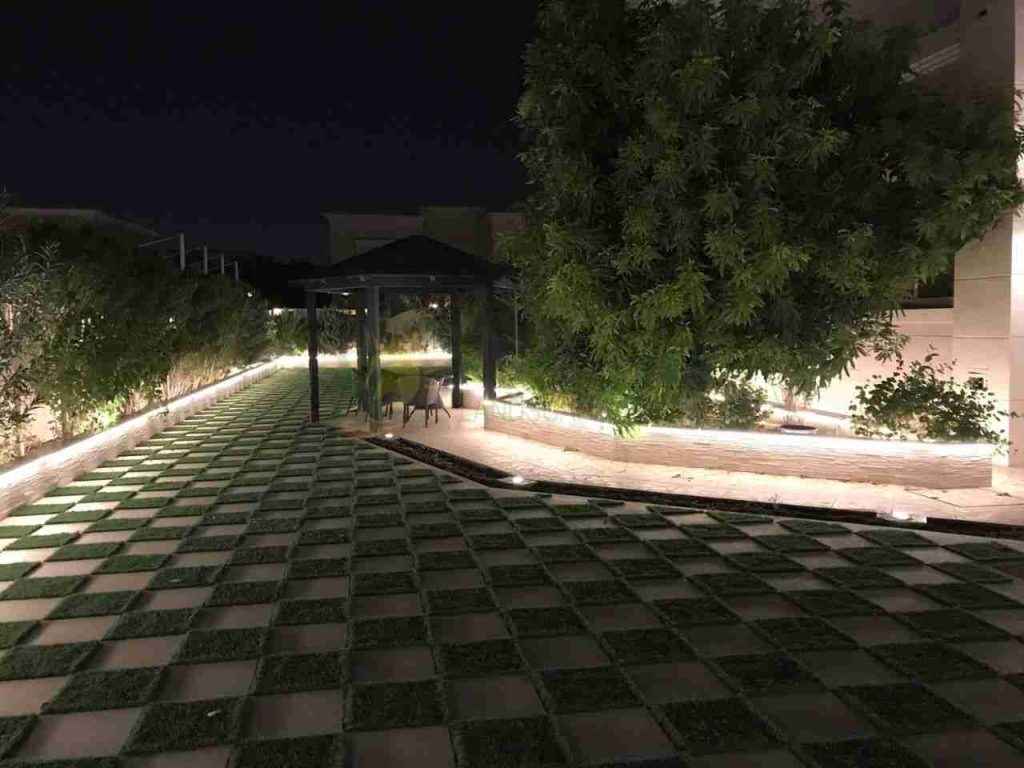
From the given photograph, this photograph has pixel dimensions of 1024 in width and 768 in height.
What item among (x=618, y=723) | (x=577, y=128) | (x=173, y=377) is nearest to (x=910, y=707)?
(x=618, y=723)

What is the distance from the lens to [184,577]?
4484 millimetres

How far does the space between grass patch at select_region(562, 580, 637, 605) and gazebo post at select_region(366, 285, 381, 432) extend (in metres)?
6.45

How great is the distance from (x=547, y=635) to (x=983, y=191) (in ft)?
18.4

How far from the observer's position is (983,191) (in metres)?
6.66

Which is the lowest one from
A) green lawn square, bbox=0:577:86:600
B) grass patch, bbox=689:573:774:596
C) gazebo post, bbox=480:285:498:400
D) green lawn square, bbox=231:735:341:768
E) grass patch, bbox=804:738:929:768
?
grass patch, bbox=804:738:929:768

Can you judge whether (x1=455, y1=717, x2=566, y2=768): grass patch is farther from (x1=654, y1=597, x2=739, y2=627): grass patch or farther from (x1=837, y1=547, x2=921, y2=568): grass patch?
(x1=837, y1=547, x2=921, y2=568): grass patch

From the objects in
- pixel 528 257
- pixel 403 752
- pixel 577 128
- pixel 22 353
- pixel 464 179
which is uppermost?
pixel 464 179

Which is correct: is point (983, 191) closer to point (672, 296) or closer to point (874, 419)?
point (874, 419)

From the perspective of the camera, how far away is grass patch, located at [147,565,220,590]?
14.3 ft

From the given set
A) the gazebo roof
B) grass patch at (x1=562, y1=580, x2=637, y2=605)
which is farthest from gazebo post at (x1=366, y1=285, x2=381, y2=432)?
grass patch at (x1=562, y1=580, x2=637, y2=605)

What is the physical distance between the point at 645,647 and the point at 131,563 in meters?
3.14

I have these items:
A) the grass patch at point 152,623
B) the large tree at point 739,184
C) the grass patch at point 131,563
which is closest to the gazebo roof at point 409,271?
the large tree at point 739,184

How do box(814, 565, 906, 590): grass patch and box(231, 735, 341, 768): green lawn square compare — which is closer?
box(231, 735, 341, 768): green lawn square

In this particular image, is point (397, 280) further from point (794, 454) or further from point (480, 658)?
point (480, 658)
